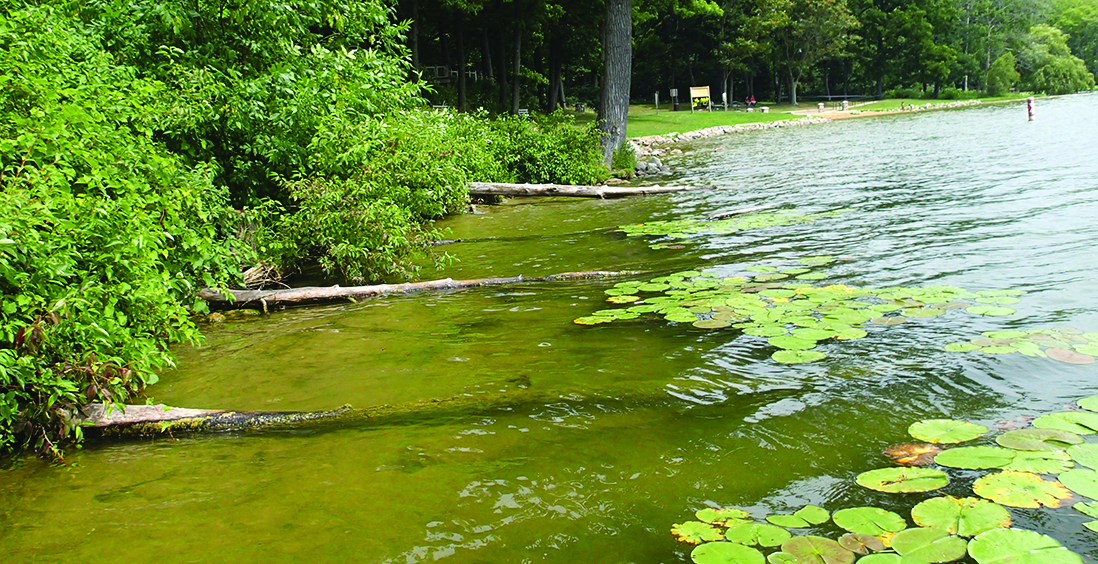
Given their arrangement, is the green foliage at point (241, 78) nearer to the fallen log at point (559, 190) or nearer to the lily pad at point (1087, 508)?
the fallen log at point (559, 190)

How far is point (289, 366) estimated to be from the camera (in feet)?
18.2

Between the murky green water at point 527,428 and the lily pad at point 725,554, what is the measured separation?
136 millimetres

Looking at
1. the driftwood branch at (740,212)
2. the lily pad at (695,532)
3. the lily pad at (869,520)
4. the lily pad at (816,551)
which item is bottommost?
the lily pad at (695,532)

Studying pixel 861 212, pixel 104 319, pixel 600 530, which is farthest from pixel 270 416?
pixel 861 212

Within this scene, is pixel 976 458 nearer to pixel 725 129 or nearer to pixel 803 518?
pixel 803 518

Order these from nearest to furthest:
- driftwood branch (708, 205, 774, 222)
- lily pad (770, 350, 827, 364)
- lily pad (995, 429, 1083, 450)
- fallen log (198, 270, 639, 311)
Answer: lily pad (995, 429, 1083, 450), lily pad (770, 350, 827, 364), fallen log (198, 270, 639, 311), driftwood branch (708, 205, 774, 222)

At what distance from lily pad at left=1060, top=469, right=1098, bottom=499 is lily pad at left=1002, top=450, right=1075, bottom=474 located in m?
0.05

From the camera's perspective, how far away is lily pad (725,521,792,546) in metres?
2.91

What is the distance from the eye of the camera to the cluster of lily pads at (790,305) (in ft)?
18.3

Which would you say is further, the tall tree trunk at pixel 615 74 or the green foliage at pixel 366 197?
the tall tree trunk at pixel 615 74

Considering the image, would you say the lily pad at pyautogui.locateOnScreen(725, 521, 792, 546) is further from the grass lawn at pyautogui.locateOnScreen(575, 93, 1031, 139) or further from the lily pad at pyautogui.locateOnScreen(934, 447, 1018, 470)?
the grass lawn at pyautogui.locateOnScreen(575, 93, 1031, 139)

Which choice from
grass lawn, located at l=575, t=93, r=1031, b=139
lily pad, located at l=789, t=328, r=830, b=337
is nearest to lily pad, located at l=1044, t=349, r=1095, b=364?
lily pad, located at l=789, t=328, r=830, b=337

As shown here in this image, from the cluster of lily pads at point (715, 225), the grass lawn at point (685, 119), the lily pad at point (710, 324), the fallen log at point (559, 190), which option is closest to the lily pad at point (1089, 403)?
the lily pad at point (710, 324)

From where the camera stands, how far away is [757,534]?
2.97 meters
